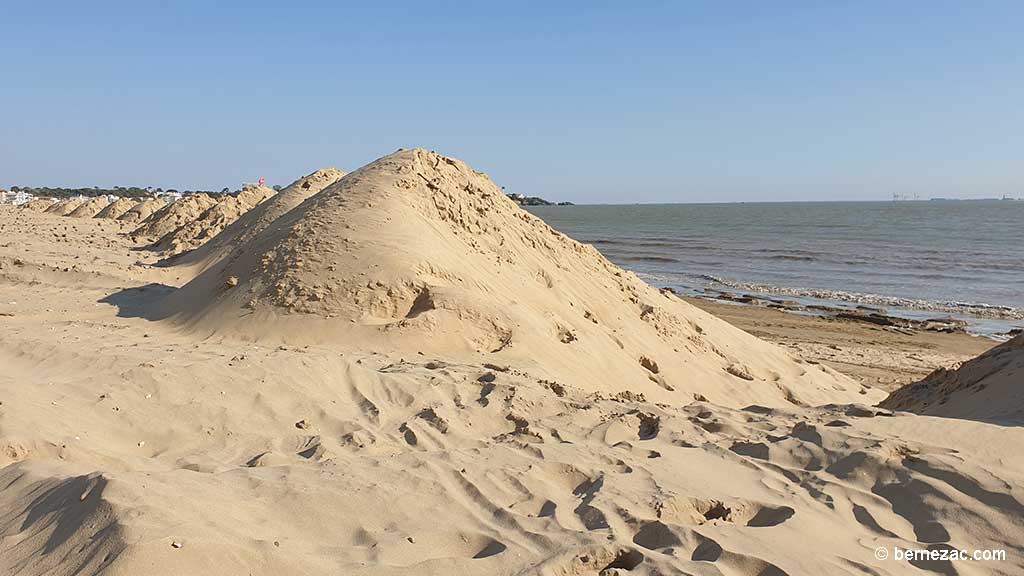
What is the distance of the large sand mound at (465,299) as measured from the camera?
734cm

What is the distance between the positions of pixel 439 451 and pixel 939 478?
107 inches

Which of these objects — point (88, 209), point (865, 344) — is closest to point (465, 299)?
point (865, 344)

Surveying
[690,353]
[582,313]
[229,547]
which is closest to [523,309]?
[582,313]

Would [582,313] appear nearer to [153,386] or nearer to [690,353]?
[690,353]

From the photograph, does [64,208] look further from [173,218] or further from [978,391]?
[978,391]

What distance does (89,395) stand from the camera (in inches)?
198

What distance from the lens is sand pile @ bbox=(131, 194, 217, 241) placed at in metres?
25.2

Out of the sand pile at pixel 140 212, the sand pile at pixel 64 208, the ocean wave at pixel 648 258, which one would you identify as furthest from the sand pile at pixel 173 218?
the ocean wave at pixel 648 258

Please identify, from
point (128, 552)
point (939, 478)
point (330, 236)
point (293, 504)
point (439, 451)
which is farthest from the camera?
point (330, 236)

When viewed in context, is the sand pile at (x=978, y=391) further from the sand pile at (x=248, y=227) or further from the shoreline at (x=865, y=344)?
the sand pile at (x=248, y=227)

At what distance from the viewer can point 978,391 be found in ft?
19.4

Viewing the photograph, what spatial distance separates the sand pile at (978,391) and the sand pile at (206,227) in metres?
19.2

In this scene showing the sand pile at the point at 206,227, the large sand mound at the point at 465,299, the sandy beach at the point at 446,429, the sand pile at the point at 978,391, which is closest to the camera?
the sandy beach at the point at 446,429

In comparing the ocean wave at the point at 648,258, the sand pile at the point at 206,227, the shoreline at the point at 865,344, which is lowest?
the shoreline at the point at 865,344
